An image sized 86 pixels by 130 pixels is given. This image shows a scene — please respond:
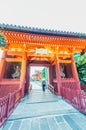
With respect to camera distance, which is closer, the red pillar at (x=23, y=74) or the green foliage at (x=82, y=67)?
the red pillar at (x=23, y=74)

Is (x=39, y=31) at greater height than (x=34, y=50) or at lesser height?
greater

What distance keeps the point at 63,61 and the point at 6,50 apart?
427 centimetres

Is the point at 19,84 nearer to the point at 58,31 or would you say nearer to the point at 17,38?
the point at 17,38

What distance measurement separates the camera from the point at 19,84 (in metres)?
6.88

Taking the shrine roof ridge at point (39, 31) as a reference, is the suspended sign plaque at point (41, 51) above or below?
below

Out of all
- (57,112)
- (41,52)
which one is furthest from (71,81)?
(57,112)

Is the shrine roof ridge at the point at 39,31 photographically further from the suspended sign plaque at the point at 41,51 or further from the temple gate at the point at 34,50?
the suspended sign plaque at the point at 41,51

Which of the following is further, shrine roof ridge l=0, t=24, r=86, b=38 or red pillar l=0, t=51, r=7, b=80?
red pillar l=0, t=51, r=7, b=80

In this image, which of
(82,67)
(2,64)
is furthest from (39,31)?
(82,67)

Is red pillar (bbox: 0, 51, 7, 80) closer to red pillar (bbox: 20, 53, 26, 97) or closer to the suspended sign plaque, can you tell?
red pillar (bbox: 20, 53, 26, 97)

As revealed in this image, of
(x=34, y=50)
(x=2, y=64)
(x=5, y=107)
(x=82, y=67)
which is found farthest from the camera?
(x=82, y=67)

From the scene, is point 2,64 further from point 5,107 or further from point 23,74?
point 5,107

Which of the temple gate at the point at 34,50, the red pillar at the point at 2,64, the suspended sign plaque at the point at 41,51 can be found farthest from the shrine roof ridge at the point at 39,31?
the red pillar at the point at 2,64

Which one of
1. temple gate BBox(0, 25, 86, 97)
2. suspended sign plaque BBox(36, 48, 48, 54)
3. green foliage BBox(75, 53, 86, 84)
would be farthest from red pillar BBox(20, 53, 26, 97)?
green foliage BBox(75, 53, 86, 84)
